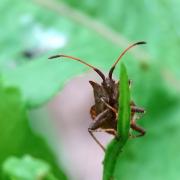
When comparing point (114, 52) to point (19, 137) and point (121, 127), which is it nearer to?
point (19, 137)

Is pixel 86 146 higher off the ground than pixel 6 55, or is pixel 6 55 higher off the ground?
pixel 6 55

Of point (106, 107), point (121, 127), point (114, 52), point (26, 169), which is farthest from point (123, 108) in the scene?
point (114, 52)

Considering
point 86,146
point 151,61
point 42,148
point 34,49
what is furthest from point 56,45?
point 86,146

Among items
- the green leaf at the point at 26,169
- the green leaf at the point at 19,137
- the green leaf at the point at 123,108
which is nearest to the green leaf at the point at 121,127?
the green leaf at the point at 123,108

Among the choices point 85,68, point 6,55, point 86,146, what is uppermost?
point 85,68

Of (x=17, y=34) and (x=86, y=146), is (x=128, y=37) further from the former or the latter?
(x=86, y=146)

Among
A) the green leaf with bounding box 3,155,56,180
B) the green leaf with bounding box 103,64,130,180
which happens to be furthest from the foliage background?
the green leaf with bounding box 103,64,130,180

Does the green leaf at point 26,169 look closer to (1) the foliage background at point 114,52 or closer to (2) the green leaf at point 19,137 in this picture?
(2) the green leaf at point 19,137
